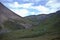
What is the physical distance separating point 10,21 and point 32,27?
4.96ft

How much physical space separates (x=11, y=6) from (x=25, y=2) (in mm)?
881

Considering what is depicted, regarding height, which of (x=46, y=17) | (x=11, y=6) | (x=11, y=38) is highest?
(x=11, y=6)

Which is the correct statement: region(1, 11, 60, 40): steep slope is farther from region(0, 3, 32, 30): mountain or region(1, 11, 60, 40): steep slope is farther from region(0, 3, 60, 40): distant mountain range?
region(0, 3, 32, 30): mountain

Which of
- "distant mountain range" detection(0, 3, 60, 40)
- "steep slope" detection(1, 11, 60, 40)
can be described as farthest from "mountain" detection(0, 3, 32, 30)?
"steep slope" detection(1, 11, 60, 40)

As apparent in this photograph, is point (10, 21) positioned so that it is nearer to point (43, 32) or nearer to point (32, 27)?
point (32, 27)

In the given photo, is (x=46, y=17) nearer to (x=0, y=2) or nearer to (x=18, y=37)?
(x=18, y=37)

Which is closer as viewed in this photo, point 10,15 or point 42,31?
point 42,31

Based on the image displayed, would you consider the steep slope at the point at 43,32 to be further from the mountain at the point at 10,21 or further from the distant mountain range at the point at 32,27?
the mountain at the point at 10,21

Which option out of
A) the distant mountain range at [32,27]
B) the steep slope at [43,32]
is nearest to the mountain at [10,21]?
Result: the distant mountain range at [32,27]

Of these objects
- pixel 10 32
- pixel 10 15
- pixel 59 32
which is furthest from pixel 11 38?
pixel 59 32

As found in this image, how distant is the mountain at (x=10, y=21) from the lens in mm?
13861

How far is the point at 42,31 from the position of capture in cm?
1332

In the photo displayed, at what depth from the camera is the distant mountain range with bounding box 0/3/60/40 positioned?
13.2 m

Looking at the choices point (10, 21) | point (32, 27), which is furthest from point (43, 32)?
point (10, 21)
